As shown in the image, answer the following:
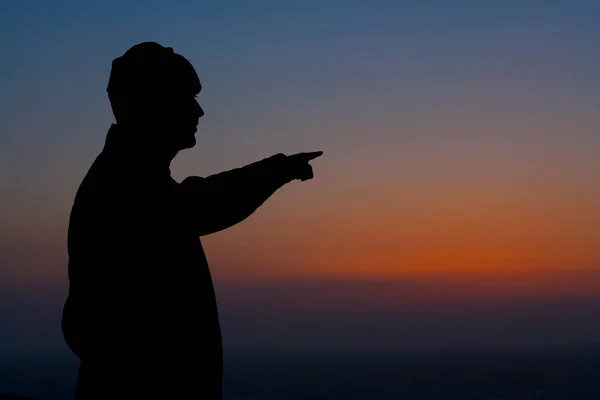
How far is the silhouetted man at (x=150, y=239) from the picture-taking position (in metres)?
3.22

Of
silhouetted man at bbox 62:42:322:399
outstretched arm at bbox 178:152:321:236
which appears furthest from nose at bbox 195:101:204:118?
outstretched arm at bbox 178:152:321:236

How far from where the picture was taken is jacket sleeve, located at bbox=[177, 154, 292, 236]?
10.9ft

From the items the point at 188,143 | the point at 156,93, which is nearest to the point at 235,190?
the point at 188,143

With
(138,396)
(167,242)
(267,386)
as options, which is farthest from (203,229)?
(267,386)

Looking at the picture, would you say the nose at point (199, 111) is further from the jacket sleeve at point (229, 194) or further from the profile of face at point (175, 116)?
the jacket sleeve at point (229, 194)

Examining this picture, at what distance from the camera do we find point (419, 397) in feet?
378

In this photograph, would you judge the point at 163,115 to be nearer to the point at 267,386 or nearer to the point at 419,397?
the point at 419,397

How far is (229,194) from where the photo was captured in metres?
3.36

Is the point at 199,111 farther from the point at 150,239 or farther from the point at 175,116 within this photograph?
the point at 150,239

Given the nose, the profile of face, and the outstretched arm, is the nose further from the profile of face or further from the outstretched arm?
the outstretched arm

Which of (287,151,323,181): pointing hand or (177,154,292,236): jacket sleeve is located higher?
(287,151,323,181): pointing hand

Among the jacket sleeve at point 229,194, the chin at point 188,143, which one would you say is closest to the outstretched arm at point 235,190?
the jacket sleeve at point 229,194

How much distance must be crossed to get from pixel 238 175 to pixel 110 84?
1.77ft

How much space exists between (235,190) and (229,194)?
0.03 m
